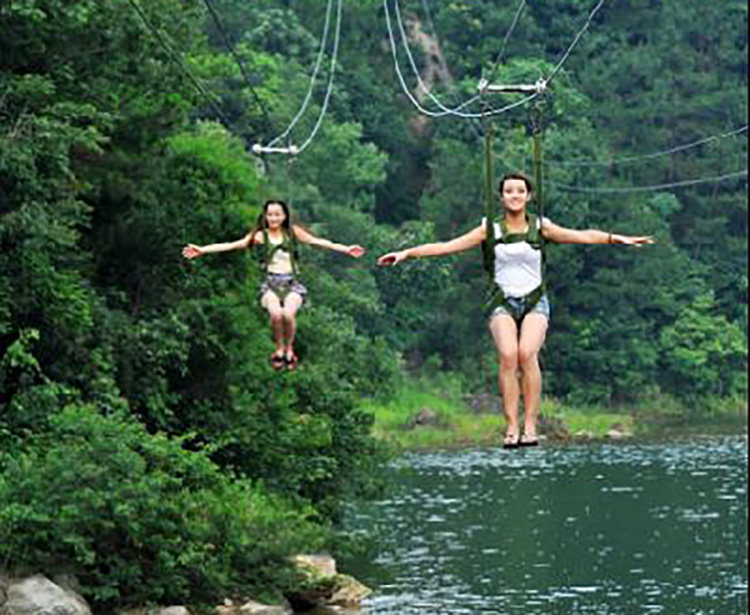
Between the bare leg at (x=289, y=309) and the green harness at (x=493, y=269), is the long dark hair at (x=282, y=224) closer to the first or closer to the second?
the bare leg at (x=289, y=309)

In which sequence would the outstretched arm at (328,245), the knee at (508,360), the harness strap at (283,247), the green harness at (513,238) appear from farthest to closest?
the harness strap at (283,247), the outstretched arm at (328,245), the knee at (508,360), the green harness at (513,238)

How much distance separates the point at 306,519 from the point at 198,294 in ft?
17.5

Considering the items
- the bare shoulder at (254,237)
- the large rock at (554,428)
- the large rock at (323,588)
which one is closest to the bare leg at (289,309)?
the bare shoulder at (254,237)

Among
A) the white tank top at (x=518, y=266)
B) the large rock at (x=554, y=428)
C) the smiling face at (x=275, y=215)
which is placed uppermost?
the smiling face at (x=275, y=215)

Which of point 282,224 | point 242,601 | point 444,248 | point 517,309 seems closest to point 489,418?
point 242,601

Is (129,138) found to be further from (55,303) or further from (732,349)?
(732,349)

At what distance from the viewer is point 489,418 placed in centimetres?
9125

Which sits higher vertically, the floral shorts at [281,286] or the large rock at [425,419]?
the floral shorts at [281,286]

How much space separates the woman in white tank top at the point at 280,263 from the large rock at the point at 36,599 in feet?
25.4

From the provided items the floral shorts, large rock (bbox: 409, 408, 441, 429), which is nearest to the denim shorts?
the floral shorts

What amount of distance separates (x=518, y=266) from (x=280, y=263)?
24.1ft

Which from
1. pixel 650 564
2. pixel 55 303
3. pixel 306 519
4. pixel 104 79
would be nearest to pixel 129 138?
pixel 104 79

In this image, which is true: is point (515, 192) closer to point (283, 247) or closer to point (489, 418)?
point (283, 247)

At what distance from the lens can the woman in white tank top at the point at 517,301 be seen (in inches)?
763
